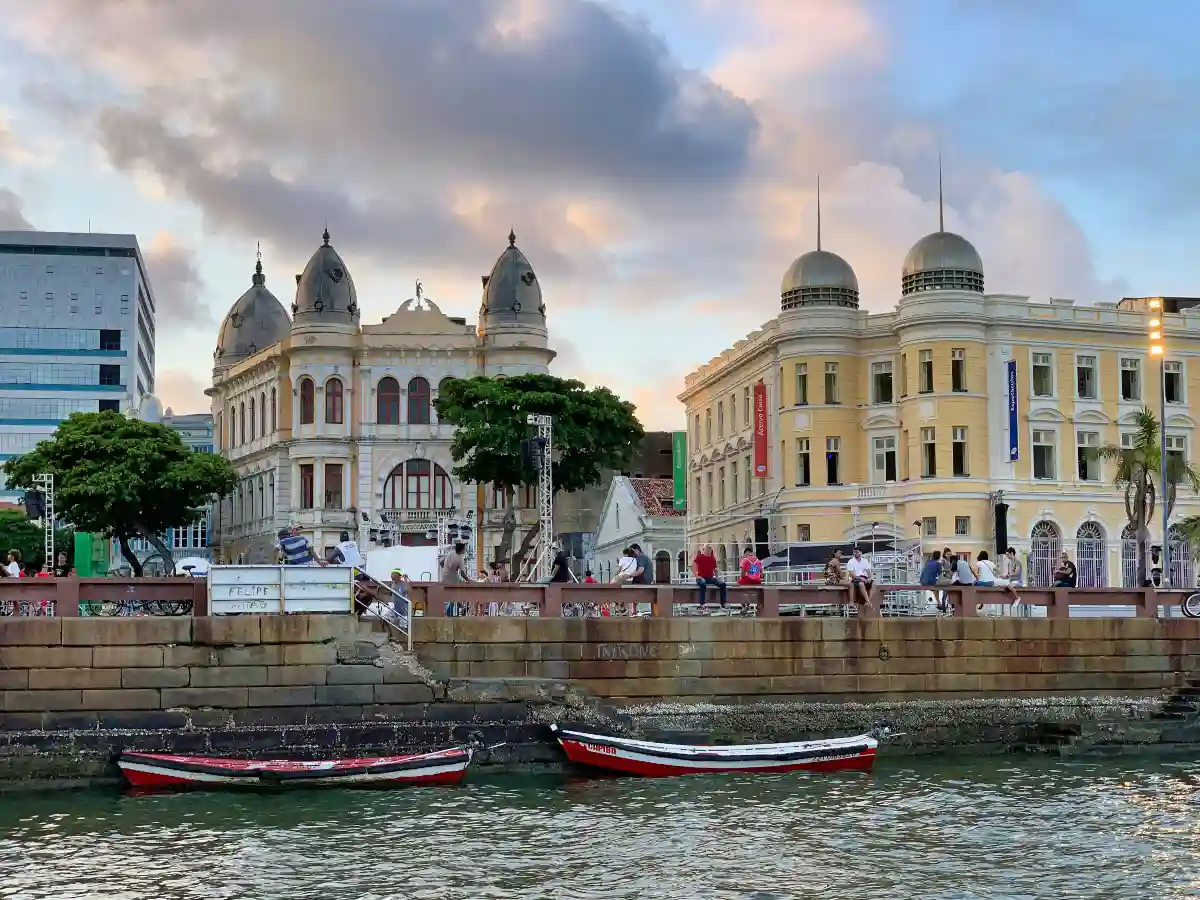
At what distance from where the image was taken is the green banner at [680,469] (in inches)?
3179

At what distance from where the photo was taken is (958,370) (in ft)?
211

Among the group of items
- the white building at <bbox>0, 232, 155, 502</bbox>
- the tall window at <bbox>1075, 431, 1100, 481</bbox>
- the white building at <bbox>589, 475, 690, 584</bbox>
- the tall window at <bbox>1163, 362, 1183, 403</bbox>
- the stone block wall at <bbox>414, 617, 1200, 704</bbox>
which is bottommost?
the stone block wall at <bbox>414, 617, 1200, 704</bbox>

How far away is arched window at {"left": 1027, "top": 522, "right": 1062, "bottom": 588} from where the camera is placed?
6431 centimetres

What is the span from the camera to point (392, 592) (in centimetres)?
3291

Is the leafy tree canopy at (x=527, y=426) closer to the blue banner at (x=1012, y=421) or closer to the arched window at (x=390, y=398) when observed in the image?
the arched window at (x=390, y=398)

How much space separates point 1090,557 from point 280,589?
4035cm

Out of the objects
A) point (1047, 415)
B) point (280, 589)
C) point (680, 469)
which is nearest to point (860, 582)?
point (280, 589)

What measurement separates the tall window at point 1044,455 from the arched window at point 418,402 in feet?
102

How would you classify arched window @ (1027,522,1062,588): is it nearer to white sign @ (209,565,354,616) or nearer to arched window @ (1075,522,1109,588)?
arched window @ (1075,522,1109,588)

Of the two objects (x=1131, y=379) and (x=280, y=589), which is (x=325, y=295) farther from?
(x=280, y=589)

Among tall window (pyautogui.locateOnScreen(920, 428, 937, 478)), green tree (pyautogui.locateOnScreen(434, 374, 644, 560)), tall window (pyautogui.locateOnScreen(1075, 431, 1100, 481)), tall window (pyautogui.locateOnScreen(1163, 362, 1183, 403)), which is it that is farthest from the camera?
green tree (pyautogui.locateOnScreen(434, 374, 644, 560))

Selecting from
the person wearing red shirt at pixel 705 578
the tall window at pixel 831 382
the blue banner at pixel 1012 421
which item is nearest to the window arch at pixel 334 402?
the tall window at pixel 831 382

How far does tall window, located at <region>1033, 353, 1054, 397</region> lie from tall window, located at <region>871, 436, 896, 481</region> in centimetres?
544

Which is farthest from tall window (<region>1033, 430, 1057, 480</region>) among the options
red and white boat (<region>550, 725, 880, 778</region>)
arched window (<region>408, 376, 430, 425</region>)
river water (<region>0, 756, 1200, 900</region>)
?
red and white boat (<region>550, 725, 880, 778</region>)
